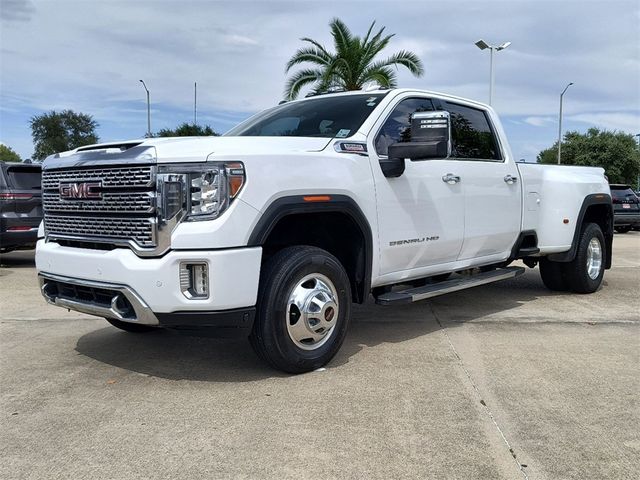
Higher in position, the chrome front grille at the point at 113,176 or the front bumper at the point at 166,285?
the chrome front grille at the point at 113,176

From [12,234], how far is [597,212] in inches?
344

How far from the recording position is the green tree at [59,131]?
58.6 metres

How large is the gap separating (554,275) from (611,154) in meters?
46.2

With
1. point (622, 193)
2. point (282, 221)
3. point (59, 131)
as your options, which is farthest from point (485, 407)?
point (59, 131)

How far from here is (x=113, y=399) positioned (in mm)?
3828

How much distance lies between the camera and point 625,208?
19844mm

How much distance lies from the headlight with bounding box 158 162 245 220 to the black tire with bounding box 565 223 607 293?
17.1 ft

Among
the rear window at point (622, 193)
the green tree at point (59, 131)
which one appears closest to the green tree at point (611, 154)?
the rear window at point (622, 193)

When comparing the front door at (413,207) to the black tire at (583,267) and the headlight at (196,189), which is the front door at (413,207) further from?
the black tire at (583,267)

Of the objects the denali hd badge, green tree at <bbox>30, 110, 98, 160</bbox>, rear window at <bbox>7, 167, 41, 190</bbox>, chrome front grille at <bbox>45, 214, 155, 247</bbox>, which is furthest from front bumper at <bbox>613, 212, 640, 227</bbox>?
green tree at <bbox>30, 110, 98, 160</bbox>

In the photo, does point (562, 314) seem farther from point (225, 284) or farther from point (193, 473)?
point (193, 473)

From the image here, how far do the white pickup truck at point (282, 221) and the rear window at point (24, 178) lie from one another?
605cm

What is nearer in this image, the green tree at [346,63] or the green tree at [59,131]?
the green tree at [346,63]

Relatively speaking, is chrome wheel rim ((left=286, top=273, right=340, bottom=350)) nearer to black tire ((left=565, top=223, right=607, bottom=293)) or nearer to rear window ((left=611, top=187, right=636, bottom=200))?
black tire ((left=565, top=223, right=607, bottom=293))
